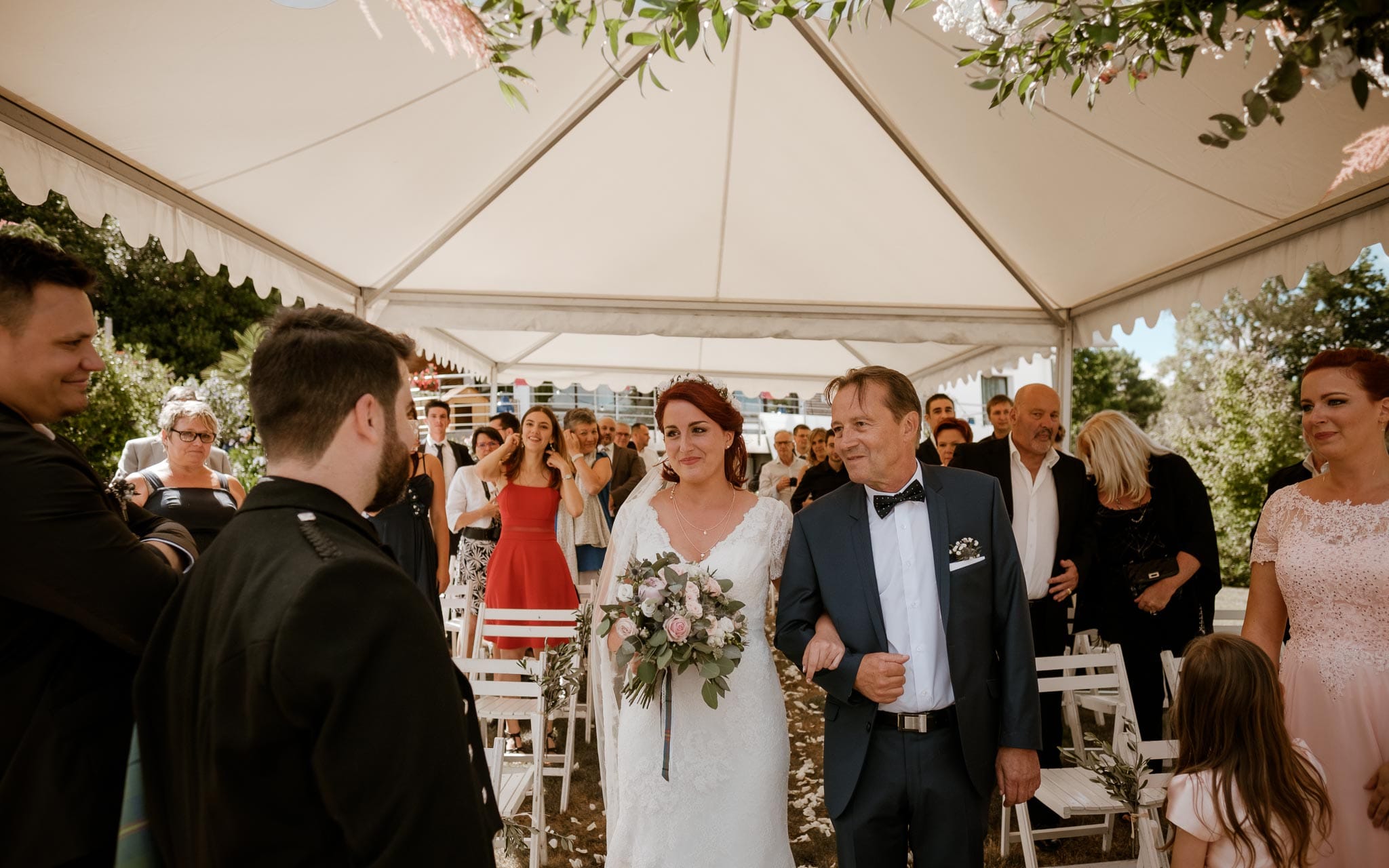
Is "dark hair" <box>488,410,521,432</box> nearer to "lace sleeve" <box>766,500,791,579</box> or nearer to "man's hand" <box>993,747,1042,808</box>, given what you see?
"lace sleeve" <box>766,500,791,579</box>

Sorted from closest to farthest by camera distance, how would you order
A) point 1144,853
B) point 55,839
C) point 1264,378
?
point 55,839, point 1144,853, point 1264,378

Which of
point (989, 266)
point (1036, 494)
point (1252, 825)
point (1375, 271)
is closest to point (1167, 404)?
point (1375, 271)

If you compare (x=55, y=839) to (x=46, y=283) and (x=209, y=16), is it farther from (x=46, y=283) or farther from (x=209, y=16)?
(x=209, y=16)

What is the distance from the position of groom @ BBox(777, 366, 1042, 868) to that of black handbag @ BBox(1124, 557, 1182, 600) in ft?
7.93

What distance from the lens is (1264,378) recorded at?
73.9 ft

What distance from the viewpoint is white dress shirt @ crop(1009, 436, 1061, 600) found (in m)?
4.82

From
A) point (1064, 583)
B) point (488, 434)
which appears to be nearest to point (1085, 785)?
point (1064, 583)

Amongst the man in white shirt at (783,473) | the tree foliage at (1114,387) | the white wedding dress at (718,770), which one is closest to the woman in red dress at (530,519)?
the white wedding dress at (718,770)

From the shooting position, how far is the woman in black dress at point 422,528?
5.21m

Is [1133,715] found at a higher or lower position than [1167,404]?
lower

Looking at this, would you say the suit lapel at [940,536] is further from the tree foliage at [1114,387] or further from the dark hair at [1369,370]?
the tree foliage at [1114,387]

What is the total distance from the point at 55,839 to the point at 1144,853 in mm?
3373

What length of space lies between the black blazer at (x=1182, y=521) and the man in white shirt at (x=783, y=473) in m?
5.83

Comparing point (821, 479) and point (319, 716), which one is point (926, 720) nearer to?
point (319, 716)
